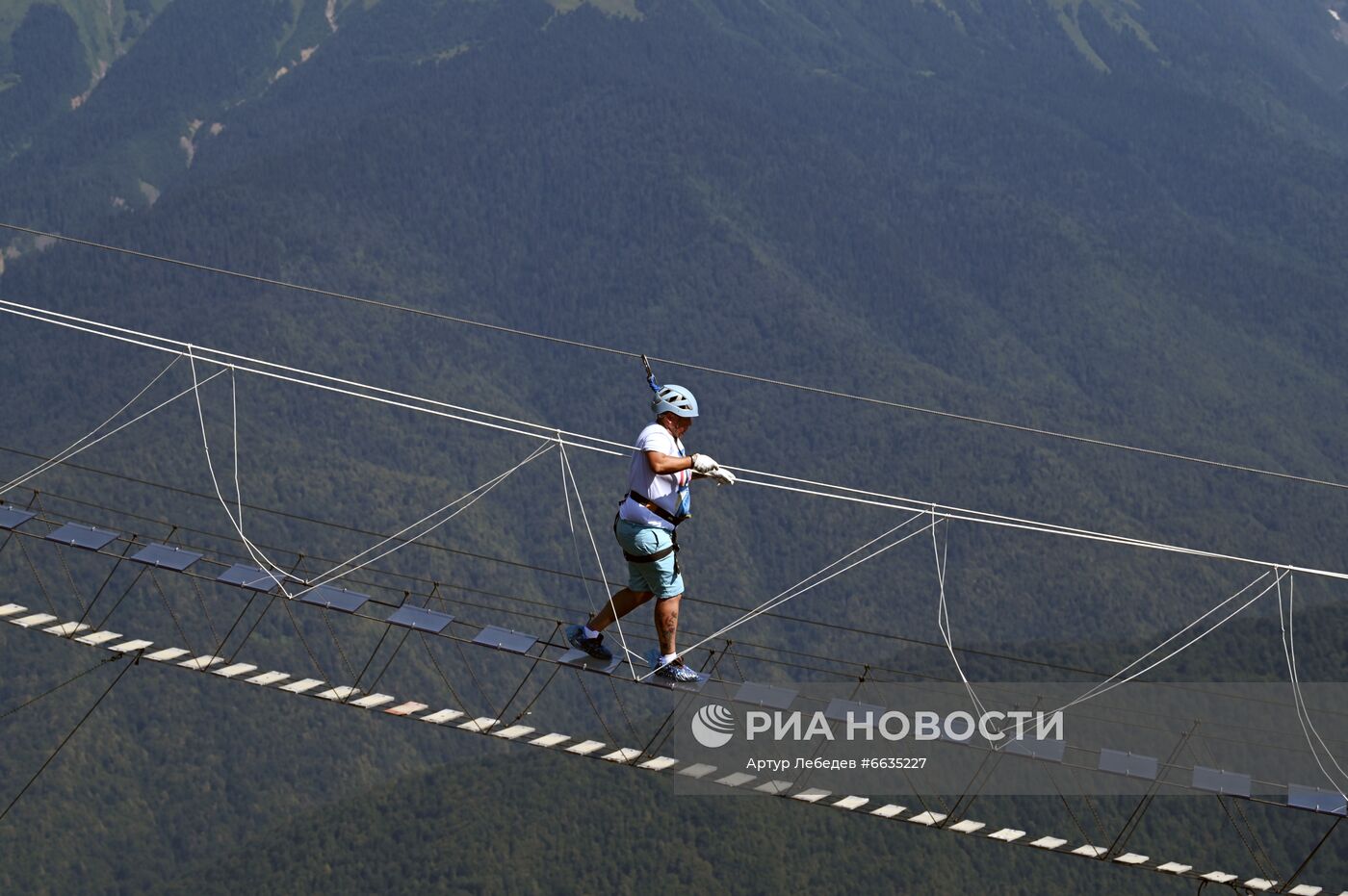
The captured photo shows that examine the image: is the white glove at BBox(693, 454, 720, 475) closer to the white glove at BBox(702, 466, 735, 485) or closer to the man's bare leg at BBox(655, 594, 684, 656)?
the white glove at BBox(702, 466, 735, 485)

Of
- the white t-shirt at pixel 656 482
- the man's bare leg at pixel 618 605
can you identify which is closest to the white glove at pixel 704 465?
the white t-shirt at pixel 656 482

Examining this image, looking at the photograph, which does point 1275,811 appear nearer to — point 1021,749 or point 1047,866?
point 1047,866

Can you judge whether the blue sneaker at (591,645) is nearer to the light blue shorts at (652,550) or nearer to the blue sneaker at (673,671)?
the blue sneaker at (673,671)

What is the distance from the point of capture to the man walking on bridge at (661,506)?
24.4 meters

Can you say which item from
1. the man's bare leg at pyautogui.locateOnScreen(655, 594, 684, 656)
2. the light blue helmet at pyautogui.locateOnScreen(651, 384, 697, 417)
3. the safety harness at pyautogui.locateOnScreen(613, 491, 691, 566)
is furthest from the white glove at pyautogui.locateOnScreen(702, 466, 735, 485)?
the man's bare leg at pyautogui.locateOnScreen(655, 594, 684, 656)

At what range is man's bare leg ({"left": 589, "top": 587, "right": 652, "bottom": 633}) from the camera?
2578 centimetres

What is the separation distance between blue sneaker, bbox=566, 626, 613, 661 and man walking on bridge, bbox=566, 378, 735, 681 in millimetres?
615

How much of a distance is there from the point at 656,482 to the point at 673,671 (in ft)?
9.16

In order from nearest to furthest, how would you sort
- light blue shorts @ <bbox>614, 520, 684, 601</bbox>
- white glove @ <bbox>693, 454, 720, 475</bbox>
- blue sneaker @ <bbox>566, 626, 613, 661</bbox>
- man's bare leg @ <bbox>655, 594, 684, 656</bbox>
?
1. white glove @ <bbox>693, 454, 720, 475</bbox>
2. light blue shorts @ <bbox>614, 520, 684, 601</bbox>
3. man's bare leg @ <bbox>655, 594, 684, 656</bbox>
4. blue sneaker @ <bbox>566, 626, 613, 661</bbox>

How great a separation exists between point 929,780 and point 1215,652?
46.8 m

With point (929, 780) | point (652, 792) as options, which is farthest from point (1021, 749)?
point (652, 792)

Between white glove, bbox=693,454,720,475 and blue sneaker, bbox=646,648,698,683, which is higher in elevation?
white glove, bbox=693,454,720,475

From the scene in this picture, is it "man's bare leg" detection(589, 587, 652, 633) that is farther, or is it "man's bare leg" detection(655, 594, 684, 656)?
"man's bare leg" detection(589, 587, 652, 633)

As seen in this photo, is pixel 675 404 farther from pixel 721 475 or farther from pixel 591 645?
pixel 591 645
